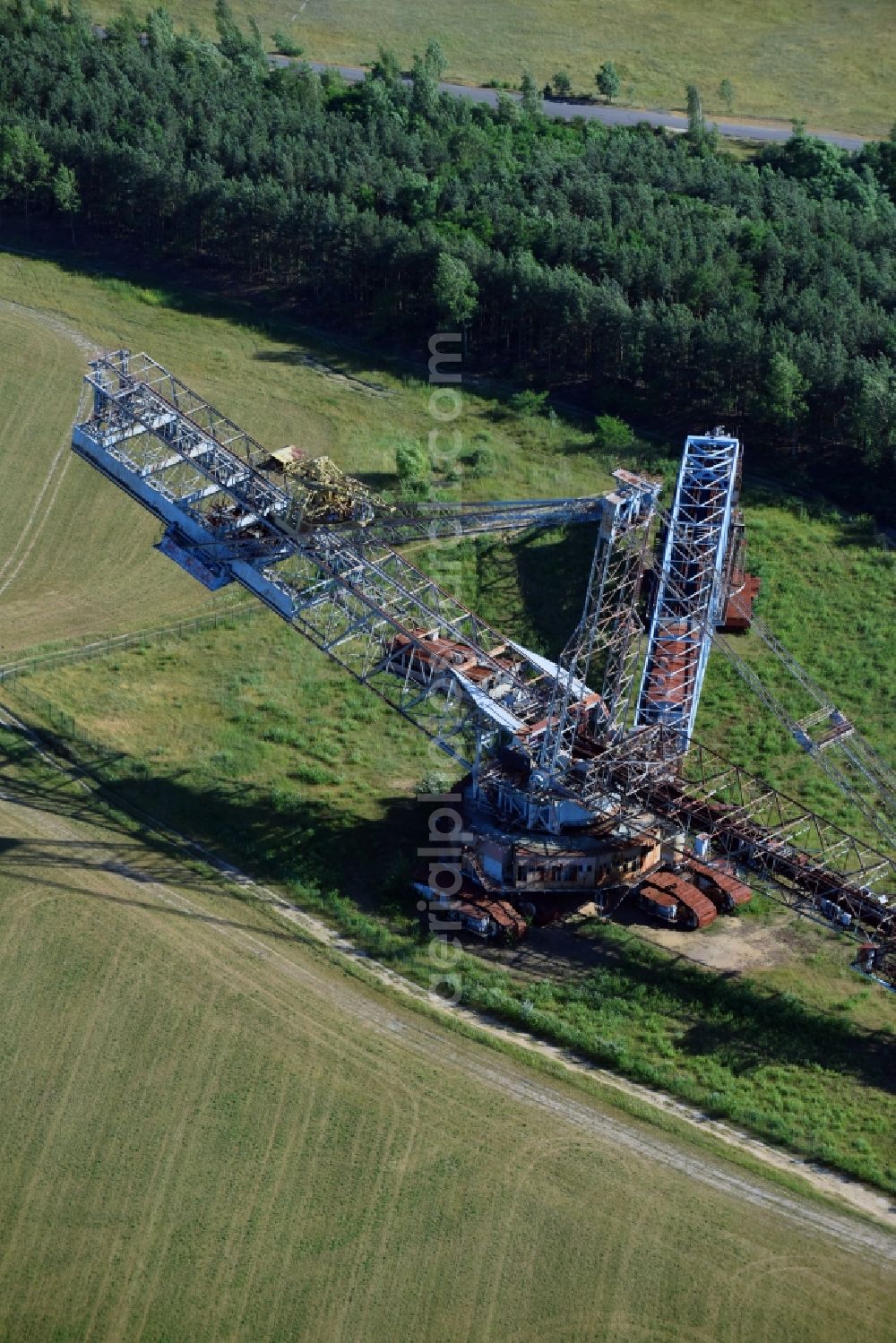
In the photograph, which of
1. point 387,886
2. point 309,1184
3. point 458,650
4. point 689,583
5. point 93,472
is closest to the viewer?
point 309,1184

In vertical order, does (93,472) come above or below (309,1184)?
above

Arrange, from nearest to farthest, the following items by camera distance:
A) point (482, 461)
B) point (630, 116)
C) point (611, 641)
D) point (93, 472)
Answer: point (611, 641), point (93, 472), point (482, 461), point (630, 116)

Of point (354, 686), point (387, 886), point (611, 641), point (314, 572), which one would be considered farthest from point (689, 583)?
point (387, 886)

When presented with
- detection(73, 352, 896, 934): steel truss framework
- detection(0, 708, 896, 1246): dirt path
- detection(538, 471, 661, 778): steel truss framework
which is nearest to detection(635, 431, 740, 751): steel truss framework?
detection(73, 352, 896, 934): steel truss framework

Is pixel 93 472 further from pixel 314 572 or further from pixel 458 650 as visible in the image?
pixel 458 650

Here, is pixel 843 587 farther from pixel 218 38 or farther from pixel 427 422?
pixel 218 38

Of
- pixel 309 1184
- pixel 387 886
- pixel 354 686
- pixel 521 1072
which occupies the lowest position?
pixel 309 1184

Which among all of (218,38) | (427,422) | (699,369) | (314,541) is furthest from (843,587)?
(218,38)
